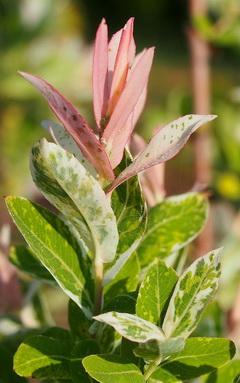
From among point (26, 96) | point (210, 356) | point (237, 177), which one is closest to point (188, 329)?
point (210, 356)

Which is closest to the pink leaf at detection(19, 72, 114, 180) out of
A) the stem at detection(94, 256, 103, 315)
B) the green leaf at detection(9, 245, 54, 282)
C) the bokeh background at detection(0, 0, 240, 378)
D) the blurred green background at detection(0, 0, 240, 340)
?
the stem at detection(94, 256, 103, 315)

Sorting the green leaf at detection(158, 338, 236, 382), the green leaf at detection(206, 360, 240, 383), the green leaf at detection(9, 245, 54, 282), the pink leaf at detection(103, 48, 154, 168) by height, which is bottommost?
the green leaf at detection(206, 360, 240, 383)

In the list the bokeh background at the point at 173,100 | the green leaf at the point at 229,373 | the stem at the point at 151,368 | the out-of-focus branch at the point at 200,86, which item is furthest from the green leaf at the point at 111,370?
the out-of-focus branch at the point at 200,86

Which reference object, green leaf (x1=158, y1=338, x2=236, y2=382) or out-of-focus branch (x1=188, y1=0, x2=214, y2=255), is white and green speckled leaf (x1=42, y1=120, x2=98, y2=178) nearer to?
green leaf (x1=158, y1=338, x2=236, y2=382)

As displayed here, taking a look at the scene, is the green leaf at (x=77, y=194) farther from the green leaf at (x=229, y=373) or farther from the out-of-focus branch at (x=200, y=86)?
the out-of-focus branch at (x=200, y=86)

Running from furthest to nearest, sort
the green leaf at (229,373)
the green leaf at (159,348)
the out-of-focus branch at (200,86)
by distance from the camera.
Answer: the out-of-focus branch at (200,86) < the green leaf at (229,373) < the green leaf at (159,348)

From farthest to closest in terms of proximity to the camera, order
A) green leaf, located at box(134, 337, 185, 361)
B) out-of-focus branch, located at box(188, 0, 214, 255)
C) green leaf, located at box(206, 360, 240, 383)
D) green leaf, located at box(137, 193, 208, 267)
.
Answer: out-of-focus branch, located at box(188, 0, 214, 255), green leaf, located at box(137, 193, 208, 267), green leaf, located at box(206, 360, 240, 383), green leaf, located at box(134, 337, 185, 361)
